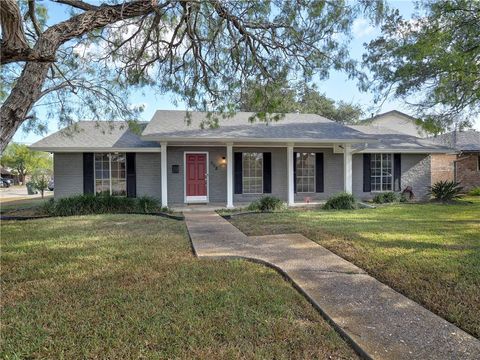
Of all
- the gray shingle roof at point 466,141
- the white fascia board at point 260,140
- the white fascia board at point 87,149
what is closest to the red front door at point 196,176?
the white fascia board at point 87,149

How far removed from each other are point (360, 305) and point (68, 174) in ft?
40.7

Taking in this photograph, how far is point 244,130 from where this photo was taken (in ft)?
43.1

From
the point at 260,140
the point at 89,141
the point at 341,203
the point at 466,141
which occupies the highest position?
the point at 466,141

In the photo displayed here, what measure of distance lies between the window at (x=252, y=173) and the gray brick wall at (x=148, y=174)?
3.67m

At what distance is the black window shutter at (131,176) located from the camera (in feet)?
42.8

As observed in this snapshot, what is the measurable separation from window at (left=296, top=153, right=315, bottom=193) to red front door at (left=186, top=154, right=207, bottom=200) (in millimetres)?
4254

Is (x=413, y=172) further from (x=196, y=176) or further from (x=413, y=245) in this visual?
(x=413, y=245)

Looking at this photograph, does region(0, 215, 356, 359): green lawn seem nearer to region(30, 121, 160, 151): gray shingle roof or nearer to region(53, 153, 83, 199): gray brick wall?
region(30, 121, 160, 151): gray shingle roof

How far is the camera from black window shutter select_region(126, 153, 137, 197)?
13.0 metres

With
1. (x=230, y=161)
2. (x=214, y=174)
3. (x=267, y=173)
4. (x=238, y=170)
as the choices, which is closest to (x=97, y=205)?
(x=214, y=174)

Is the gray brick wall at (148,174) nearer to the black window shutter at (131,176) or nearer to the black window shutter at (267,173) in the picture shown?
the black window shutter at (131,176)

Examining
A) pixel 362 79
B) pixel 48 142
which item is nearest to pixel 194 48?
pixel 362 79

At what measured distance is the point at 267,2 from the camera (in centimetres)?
667

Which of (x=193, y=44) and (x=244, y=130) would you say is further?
(x=244, y=130)
